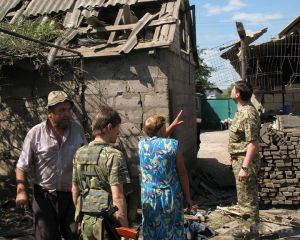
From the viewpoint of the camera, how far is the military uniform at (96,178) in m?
3.11

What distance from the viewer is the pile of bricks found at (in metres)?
7.19

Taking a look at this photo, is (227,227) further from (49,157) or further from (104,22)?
(104,22)

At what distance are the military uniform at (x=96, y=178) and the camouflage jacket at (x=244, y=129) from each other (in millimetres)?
2380

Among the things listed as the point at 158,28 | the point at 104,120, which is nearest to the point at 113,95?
the point at 158,28

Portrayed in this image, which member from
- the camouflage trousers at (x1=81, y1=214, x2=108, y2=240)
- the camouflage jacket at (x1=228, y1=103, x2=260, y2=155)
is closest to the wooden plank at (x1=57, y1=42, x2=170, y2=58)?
the camouflage jacket at (x1=228, y1=103, x2=260, y2=155)

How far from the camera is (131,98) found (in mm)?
7340

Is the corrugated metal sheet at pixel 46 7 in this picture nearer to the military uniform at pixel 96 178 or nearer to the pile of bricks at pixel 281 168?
the pile of bricks at pixel 281 168

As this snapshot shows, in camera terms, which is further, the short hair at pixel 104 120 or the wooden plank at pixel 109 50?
the wooden plank at pixel 109 50

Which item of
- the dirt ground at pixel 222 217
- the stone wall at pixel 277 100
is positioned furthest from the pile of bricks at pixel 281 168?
the stone wall at pixel 277 100

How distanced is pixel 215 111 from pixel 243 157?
959 inches

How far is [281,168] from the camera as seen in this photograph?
7.21 metres

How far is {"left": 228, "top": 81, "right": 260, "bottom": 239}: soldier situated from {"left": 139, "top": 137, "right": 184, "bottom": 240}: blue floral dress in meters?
1.27

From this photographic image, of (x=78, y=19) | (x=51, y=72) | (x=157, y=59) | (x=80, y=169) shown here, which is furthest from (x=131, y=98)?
(x=80, y=169)

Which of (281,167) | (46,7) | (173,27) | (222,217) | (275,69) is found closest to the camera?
(222,217)
